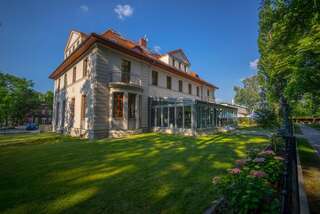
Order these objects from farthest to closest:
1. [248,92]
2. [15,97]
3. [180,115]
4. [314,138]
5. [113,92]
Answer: [248,92] < [15,97] < [180,115] < [314,138] < [113,92]

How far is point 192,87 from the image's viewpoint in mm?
22297

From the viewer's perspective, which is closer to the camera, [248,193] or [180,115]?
[248,193]

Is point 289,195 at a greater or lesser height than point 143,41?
lesser

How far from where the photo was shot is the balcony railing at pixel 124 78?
12507mm

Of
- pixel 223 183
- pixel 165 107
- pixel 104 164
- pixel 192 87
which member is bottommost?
pixel 104 164

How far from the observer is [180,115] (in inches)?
577

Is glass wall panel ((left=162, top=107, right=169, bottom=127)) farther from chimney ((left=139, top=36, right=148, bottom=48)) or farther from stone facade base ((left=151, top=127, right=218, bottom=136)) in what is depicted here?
chimney ((left=139, top=36, right=148, bottom=48))

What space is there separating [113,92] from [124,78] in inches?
71.8

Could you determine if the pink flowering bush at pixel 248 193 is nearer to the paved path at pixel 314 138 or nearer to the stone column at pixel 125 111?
the paved path at pixel 314 138

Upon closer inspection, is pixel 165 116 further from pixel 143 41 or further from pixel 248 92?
pixel 248 92

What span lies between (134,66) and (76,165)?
1062cm

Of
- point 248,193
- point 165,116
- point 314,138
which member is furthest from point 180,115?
point 248,193

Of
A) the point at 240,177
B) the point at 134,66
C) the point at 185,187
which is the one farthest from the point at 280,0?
the point at 134,66

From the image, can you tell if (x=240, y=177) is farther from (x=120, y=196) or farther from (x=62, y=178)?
(x=62, y=178)
